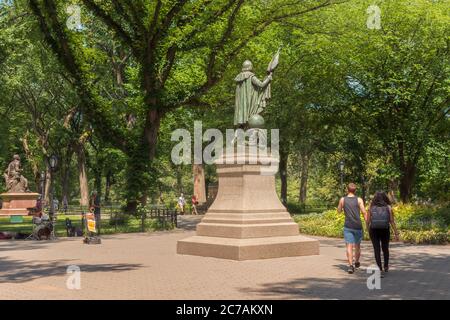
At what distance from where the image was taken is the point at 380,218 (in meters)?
11.7

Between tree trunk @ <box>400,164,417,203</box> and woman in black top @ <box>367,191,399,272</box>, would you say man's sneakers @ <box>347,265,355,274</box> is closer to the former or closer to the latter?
woman in black top @ <box>367,191,399,272</box>

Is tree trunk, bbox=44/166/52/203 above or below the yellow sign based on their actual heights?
above

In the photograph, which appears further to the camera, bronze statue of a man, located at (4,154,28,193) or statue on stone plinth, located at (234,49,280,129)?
bronze statue of a man, located at (4,154,28,193)

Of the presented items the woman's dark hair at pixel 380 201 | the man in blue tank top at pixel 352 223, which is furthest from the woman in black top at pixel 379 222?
the man in blue tank top at pixel 352 223

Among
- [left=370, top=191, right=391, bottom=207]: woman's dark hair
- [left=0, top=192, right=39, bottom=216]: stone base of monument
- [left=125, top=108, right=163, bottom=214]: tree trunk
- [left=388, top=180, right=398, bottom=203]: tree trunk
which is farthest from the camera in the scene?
[left=388, top=180, right=398, bottom=203]: tree trunk

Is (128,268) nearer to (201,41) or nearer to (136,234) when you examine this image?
(136,234)

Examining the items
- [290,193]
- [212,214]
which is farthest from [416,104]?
[290,193]

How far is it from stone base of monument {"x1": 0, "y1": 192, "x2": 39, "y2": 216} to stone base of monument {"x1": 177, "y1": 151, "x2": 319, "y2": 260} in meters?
28.1

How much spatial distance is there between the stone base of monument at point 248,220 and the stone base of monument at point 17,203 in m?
28.1

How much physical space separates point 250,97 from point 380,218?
239 inches

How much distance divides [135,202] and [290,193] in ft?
181

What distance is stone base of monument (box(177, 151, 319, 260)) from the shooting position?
1459 centimetres

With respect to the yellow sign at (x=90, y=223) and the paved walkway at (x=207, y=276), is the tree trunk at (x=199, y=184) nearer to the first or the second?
the yellow sign at (x=90, y=223)

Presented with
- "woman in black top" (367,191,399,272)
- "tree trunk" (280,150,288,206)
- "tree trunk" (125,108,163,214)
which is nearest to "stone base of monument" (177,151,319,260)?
"woman in black top" (367,191,399,272)
